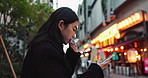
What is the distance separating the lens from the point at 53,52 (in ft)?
4.05

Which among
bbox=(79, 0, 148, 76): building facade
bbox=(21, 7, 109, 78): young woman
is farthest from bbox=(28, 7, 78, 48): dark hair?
bbox=(79, 0, 148, 76): building facade

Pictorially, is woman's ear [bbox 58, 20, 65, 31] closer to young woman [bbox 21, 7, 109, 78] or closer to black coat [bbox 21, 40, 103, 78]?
young woman [bbox 21, 7, 109, 78]

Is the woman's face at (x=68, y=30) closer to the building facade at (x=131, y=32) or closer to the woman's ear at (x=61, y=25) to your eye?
the woman's ear at (x=61, y=25)

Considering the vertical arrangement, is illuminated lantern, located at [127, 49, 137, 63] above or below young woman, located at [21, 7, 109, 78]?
below

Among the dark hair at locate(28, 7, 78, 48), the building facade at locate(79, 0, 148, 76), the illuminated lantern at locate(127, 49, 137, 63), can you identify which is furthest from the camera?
the illuminated lantern at locate(127, 49, 137, 63)

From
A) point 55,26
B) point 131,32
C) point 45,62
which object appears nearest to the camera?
point 45,62

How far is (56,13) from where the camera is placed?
1.45 metres

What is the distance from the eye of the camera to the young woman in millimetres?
1203

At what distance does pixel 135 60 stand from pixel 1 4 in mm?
10846

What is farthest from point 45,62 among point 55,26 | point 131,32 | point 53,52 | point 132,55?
point 131,32

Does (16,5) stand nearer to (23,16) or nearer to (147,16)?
(23,16)

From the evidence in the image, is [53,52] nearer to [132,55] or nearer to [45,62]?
[45,62]

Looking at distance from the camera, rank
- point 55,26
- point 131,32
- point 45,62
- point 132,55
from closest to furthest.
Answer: point 45,62, point 55,26, point 132,55, point 131,32

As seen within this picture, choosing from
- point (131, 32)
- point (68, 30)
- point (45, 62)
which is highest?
point (131, 32)
